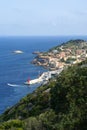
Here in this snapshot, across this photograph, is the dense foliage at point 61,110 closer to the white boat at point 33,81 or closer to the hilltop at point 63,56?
the white boat at point 33,81

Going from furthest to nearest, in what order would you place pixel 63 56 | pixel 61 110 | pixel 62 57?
1. pixel 63 56
2. pixel 62 57
3. pixel 61 110

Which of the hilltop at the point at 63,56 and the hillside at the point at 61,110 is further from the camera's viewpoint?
the hilltop at the point at 63,56

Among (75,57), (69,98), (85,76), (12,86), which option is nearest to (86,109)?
(69,98)

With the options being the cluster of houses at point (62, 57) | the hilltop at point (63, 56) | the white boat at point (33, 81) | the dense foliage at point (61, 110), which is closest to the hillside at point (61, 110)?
the dense foliage at point (61, 110)

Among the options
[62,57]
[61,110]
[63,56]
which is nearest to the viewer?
[61,110]

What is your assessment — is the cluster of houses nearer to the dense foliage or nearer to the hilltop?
the hilltop

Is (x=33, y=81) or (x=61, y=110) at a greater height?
(x=61, y=110)

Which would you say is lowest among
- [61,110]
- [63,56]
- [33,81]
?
[63,56]

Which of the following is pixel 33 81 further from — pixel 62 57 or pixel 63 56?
pixel 63 56

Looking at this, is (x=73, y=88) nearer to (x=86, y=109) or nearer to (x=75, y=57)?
(x=86, y=109)

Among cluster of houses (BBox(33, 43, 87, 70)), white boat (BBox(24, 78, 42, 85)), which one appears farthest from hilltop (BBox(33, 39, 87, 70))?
white boat (BBox(24, 78, 42, 85))

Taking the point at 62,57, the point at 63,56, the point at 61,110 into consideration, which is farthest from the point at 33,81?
the point at 61,110
